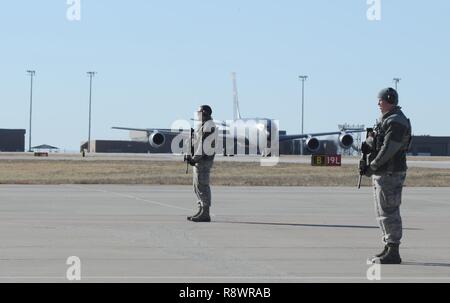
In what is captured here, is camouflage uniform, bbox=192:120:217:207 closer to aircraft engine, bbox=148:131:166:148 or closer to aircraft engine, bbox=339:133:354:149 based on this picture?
aircraft engine, bbox=148:131:166:148

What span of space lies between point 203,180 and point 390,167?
5600 mm

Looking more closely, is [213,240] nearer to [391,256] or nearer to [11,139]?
[391,256]

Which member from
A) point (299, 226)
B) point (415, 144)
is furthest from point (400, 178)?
point (415, 144)

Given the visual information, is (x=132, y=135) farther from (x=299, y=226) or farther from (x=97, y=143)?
(x=299, y=226)

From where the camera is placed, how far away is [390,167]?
412 inches

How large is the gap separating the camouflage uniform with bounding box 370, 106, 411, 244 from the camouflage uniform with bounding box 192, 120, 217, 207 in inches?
202

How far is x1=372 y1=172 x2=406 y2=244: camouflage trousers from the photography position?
10.4 metres

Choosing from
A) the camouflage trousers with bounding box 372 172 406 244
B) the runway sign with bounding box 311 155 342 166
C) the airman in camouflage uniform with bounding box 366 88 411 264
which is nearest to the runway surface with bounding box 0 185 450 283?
the airman in camouflage uniform with bounding box 366 88 411 264

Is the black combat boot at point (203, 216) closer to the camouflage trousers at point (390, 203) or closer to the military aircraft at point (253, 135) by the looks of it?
the camouflage trousers at point (390, 203)

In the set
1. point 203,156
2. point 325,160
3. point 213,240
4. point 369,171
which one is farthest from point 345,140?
point 369,171

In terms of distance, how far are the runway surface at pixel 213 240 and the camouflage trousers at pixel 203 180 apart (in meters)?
0.48

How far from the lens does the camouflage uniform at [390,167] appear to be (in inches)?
407
